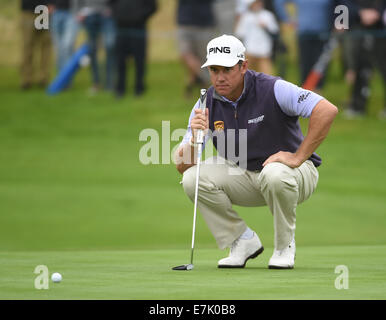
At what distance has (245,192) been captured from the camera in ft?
23.3

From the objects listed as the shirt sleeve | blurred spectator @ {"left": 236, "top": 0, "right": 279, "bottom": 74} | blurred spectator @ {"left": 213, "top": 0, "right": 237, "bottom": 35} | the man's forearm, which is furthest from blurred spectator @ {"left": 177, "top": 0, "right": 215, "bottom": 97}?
the man's forearm

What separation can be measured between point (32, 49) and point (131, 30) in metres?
2.15

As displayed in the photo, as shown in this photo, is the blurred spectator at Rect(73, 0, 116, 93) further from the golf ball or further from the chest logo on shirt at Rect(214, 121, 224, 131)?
the golf ball

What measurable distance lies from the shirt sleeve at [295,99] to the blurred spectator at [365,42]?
30.6 feet

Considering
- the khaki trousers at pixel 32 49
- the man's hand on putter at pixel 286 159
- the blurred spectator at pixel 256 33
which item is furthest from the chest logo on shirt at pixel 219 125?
the khaki trousers at pixel 32 49

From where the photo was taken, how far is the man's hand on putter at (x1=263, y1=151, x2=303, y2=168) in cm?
658

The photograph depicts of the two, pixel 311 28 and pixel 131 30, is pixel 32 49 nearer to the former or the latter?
pixel 131 30

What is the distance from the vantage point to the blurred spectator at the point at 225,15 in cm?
1619

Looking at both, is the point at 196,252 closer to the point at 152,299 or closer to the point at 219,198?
the point at 219,198

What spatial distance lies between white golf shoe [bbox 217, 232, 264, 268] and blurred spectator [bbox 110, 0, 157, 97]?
9779 mm
